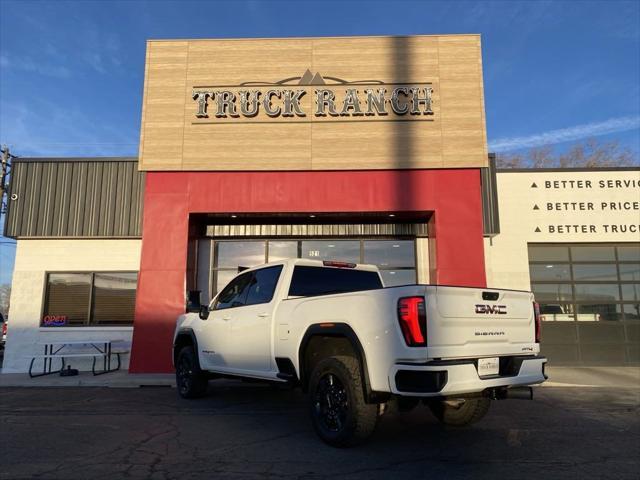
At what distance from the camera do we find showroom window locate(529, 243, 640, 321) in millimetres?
13406

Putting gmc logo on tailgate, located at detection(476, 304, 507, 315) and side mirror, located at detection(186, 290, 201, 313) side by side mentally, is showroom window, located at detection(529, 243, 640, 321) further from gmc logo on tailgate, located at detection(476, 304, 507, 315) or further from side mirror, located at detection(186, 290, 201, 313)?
side mirror, located at detection(186, 290, 201, 313)

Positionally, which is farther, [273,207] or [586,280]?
[586,280]

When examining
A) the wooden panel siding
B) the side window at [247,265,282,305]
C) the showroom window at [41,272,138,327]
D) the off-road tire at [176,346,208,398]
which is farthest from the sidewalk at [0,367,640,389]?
the wooden panel siding

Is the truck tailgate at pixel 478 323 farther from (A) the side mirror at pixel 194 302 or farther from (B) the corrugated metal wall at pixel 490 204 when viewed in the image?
(B) the corrugated metal wall at pixel 490 204

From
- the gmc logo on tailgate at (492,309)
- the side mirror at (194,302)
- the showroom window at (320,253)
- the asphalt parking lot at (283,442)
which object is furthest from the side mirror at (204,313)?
the showroom window at (320,253)

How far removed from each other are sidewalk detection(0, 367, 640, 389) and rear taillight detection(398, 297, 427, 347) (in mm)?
6942

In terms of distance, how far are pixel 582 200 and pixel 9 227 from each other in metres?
15.3

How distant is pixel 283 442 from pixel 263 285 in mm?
2224

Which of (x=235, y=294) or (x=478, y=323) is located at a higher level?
(x=235, y=294)

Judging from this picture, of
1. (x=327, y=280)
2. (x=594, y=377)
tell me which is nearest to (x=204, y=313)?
(x=327, y=280)

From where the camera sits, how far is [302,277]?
672 cm

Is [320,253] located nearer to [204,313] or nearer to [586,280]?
[204,313]

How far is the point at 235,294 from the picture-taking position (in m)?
7.57

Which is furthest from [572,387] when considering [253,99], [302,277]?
[253,99]
